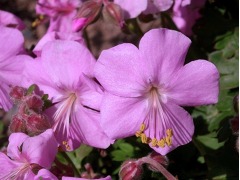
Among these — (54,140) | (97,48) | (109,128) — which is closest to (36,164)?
(54,140)

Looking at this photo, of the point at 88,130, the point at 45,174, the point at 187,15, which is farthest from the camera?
the point at 187,15

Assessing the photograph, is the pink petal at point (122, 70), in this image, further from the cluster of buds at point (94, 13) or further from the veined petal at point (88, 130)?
the cluster of buds at point (94, 13)

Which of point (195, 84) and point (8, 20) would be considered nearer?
point (195, 84)

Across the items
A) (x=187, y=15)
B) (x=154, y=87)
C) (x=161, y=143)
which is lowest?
(x=187, y=15)

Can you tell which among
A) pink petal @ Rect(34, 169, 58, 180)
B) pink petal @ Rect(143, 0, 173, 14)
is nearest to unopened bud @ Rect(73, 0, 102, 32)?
pink petal @ Rect(143, 0, 173, 14)

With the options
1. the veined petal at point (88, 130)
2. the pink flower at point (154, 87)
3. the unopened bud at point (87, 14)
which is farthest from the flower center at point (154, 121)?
the unopened bud at point (87, 14)

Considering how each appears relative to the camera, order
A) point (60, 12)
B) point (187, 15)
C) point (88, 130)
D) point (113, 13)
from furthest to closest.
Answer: point (187, 15)
point (60, 12)
point (113, 13)
point (88, 130)

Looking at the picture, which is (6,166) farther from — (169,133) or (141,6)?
(141,6)

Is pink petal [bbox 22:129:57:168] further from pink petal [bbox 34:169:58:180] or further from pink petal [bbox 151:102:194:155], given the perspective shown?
pink petal [bbox 151:102:194:155]

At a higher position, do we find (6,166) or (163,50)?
(163,50)

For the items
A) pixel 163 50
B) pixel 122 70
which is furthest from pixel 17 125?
pixel 163 50
